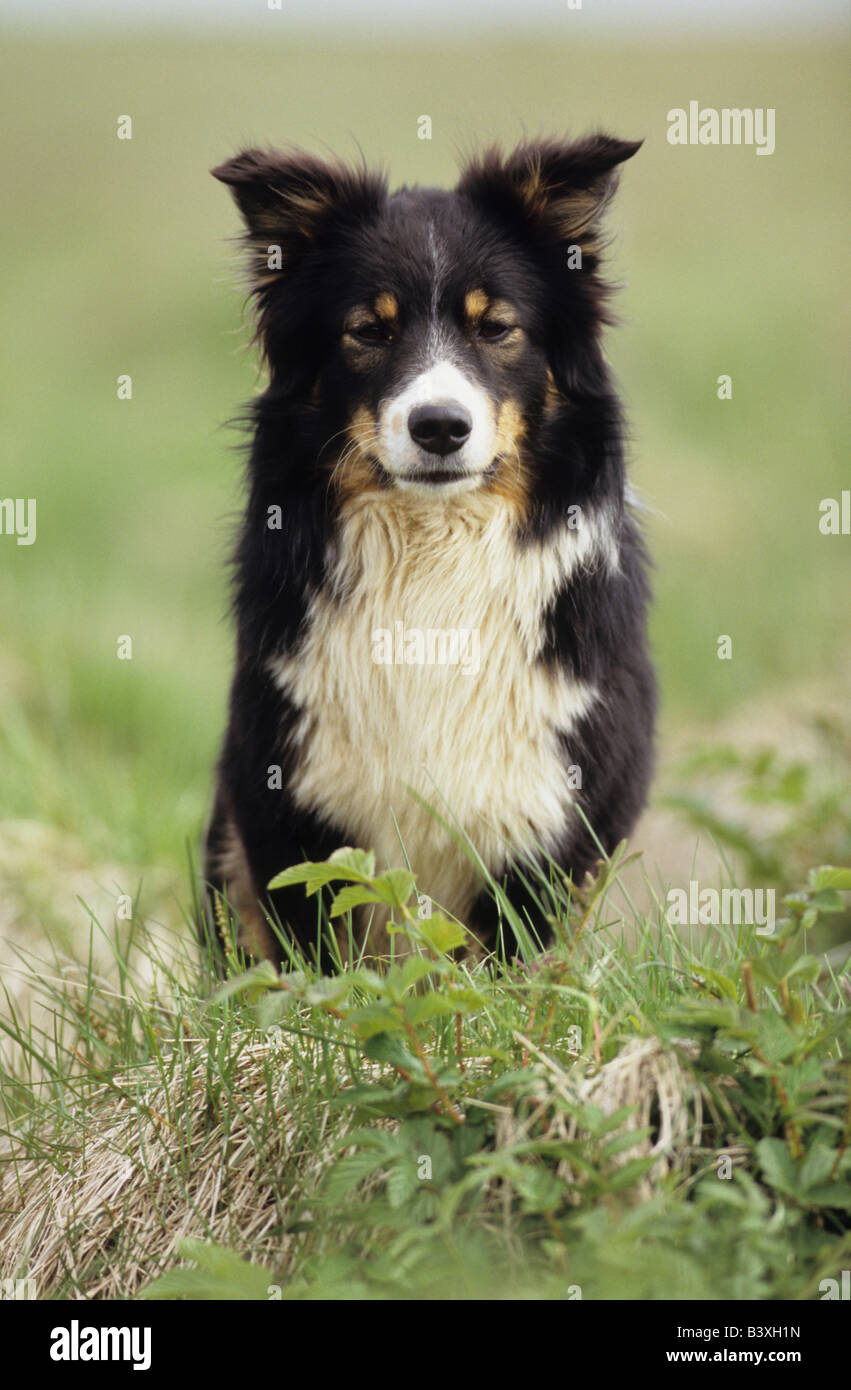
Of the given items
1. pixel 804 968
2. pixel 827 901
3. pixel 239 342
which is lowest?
pixel 804 968

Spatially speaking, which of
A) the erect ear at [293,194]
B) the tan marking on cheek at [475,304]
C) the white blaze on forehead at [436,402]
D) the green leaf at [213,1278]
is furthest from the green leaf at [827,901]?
the erect ear at [293,194]

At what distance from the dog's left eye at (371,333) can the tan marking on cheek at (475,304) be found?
21 centimetres

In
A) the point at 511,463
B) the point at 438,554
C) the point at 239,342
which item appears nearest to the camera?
the point at 511,463

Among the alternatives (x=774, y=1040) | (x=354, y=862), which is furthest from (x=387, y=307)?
(x=774, y=1040)

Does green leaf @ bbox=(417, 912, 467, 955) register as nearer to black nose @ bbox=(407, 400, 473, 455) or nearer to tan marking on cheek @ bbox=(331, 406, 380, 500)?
black nose @ bbox=(407, 400, 473, 455)

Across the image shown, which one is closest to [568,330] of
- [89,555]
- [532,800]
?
[532,800]

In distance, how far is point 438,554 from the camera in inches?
145

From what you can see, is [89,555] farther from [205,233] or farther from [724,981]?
[724,981]

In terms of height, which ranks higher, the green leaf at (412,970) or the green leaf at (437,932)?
the green leaf at (437,932)

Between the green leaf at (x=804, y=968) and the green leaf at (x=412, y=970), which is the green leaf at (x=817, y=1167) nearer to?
the green leaf at (x=804, y=968)

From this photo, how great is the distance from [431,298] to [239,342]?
4.14 metres

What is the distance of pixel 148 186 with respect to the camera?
1716cm

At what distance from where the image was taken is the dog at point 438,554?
11.6 ft

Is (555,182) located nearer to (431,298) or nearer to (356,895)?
(431,298)
